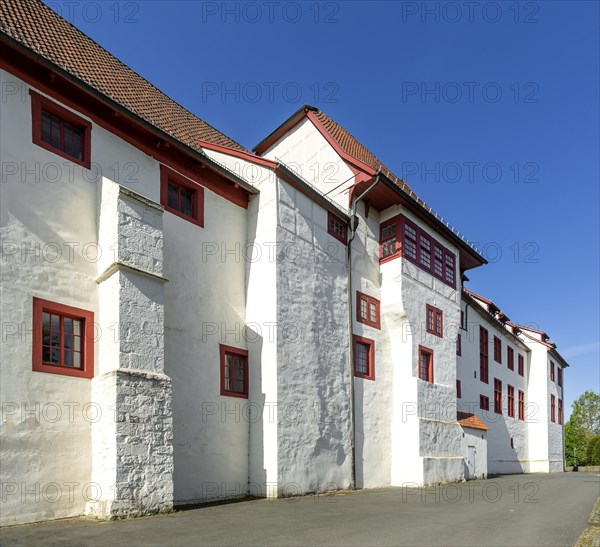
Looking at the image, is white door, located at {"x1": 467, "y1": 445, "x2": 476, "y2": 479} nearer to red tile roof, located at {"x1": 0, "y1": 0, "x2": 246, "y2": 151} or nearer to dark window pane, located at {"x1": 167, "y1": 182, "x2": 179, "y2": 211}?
red tile roof, located at {"x1": 0, "y1": 0, "x2": 246, "y2": 151}

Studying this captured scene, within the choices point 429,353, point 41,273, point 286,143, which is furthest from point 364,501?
point 286,143

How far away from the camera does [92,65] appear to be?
15305mm

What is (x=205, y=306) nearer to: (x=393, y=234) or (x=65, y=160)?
(x=65, y=160)

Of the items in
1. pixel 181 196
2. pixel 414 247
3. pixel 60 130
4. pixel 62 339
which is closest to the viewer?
pixel 62 339

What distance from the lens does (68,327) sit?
11453 mm

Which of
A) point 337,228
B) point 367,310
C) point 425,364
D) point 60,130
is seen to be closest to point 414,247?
point 367,310

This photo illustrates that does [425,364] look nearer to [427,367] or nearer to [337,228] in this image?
[427,367]

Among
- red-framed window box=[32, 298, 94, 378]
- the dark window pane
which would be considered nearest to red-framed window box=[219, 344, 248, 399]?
the dark window pane

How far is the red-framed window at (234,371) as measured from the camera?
49.5ft

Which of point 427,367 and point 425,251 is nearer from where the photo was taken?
point 427,367

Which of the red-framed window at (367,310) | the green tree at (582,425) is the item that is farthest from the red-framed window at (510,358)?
the green tree at (582,425)

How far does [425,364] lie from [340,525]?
37.4 ft

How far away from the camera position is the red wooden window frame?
20.9 m

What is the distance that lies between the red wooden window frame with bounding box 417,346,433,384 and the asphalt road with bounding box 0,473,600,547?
5.77 m
